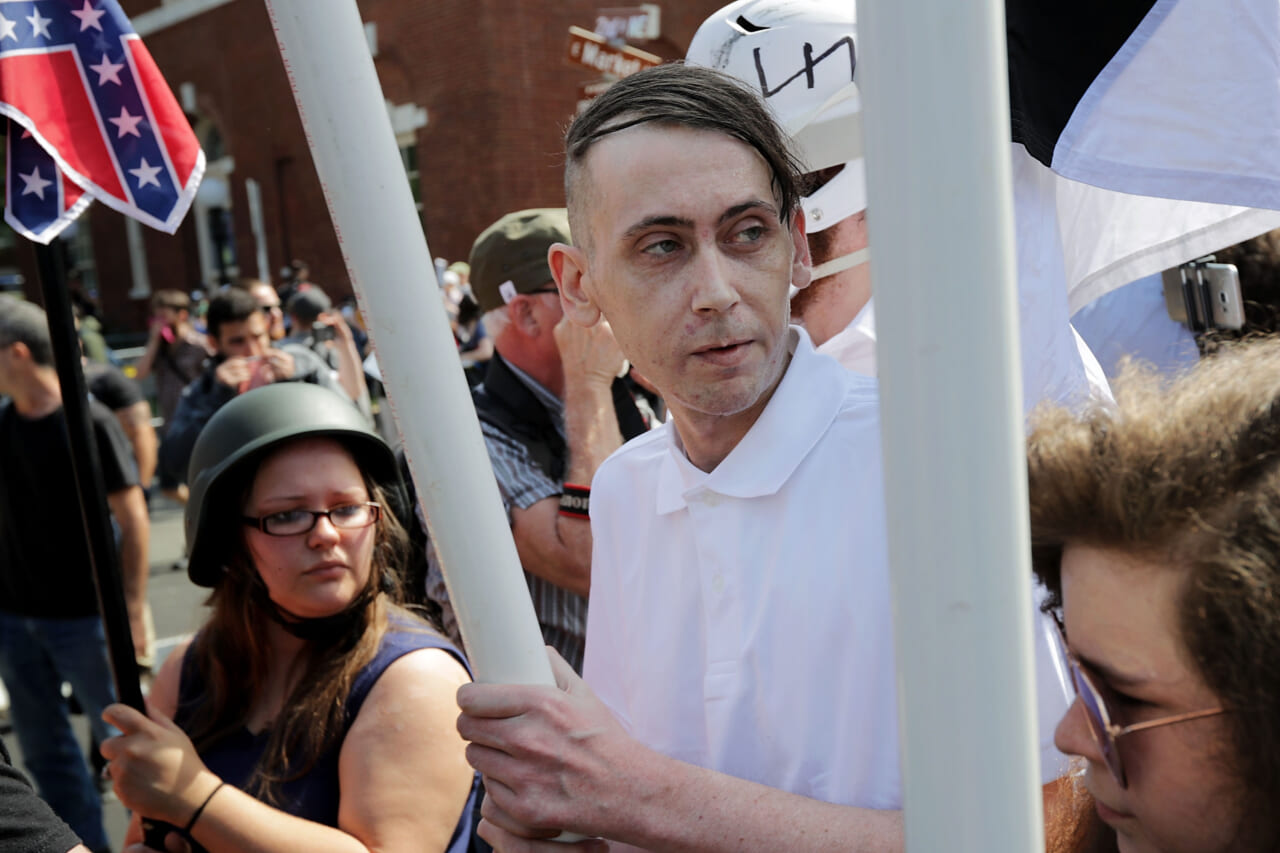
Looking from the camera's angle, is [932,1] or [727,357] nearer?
[932,1]

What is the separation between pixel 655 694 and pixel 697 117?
2.06 feet

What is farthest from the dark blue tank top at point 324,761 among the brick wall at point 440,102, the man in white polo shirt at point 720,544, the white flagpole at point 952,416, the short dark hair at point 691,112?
the brick wall at point 440,102

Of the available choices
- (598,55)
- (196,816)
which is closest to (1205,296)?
(196,816)

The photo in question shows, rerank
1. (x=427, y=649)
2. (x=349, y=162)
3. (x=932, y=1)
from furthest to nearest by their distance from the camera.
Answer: (x=427, y=649)
(x=349, y=162)
(x=932, y=1)

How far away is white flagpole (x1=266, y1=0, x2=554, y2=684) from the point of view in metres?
0.84

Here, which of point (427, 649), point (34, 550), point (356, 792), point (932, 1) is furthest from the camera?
point (34, 550)

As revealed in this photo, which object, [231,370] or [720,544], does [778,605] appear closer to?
[720,544]

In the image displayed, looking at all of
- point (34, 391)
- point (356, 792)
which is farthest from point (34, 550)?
point (356, 792)

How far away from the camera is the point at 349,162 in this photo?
850 millimetres

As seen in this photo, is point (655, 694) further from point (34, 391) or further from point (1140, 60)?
point (34, 391)

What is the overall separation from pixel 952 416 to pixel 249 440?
1.79m

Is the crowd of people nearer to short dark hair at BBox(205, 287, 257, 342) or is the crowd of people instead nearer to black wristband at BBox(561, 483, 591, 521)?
black wristband at BBox(561, 483, 591, 521)

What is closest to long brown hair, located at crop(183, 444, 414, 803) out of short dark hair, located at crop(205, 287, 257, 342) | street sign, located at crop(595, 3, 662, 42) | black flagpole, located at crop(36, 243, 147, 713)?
black flagpole, located at crop(36, 243, 147, 713)

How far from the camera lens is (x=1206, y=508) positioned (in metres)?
0.84
